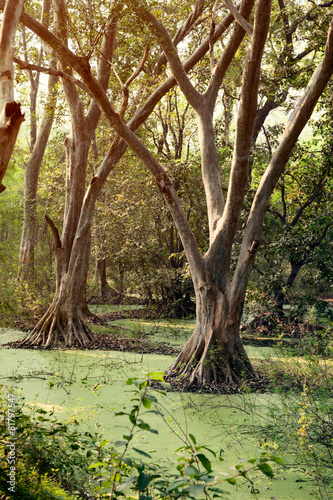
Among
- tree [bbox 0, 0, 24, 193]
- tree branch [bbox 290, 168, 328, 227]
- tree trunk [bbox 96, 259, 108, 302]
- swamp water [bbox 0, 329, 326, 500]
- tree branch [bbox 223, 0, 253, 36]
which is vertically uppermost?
tree branch [bbox 223, 0, 253, 36]

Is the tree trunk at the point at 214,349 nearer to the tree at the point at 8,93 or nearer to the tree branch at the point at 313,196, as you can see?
the tree at the point at 8,93

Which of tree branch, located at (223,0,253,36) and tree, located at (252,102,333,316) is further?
tree, located at (252,102,333,316)

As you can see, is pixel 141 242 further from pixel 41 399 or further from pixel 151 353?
pixel 41 399

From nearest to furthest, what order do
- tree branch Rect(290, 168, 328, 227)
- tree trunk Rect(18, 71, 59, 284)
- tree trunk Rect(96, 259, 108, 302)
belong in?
1. tree branch Rect(290, 168, 328, 227)
2. tree trunk Rect(18, 71, 59, 284)
3. tree trunk Rect(96, 259, 108, 302)

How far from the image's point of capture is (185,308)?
14.2 metres

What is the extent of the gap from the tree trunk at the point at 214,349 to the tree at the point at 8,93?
168 inches

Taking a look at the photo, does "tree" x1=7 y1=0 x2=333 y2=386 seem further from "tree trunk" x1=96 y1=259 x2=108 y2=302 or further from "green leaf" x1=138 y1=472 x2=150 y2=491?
"tree trunk" x1=96 y1=259 x2=108 y2=302

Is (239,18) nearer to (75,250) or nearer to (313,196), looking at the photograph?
(313,196)

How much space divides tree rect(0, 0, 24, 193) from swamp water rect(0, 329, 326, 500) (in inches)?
63.9

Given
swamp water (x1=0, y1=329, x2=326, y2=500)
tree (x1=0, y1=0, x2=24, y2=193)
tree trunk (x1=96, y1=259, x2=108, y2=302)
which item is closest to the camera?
tree (x1=0, y1=0, x2=24, y2=193)

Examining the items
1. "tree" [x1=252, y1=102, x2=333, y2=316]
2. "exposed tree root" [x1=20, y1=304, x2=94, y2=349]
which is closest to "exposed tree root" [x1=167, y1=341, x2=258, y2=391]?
"exposed tree root" [x1=20, y1=304, x2=94, y2=349]

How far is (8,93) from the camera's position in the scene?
2.71m

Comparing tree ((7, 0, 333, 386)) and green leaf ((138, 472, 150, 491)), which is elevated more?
tree ((7, 0, 333, 386))

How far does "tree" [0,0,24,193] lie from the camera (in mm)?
2574
